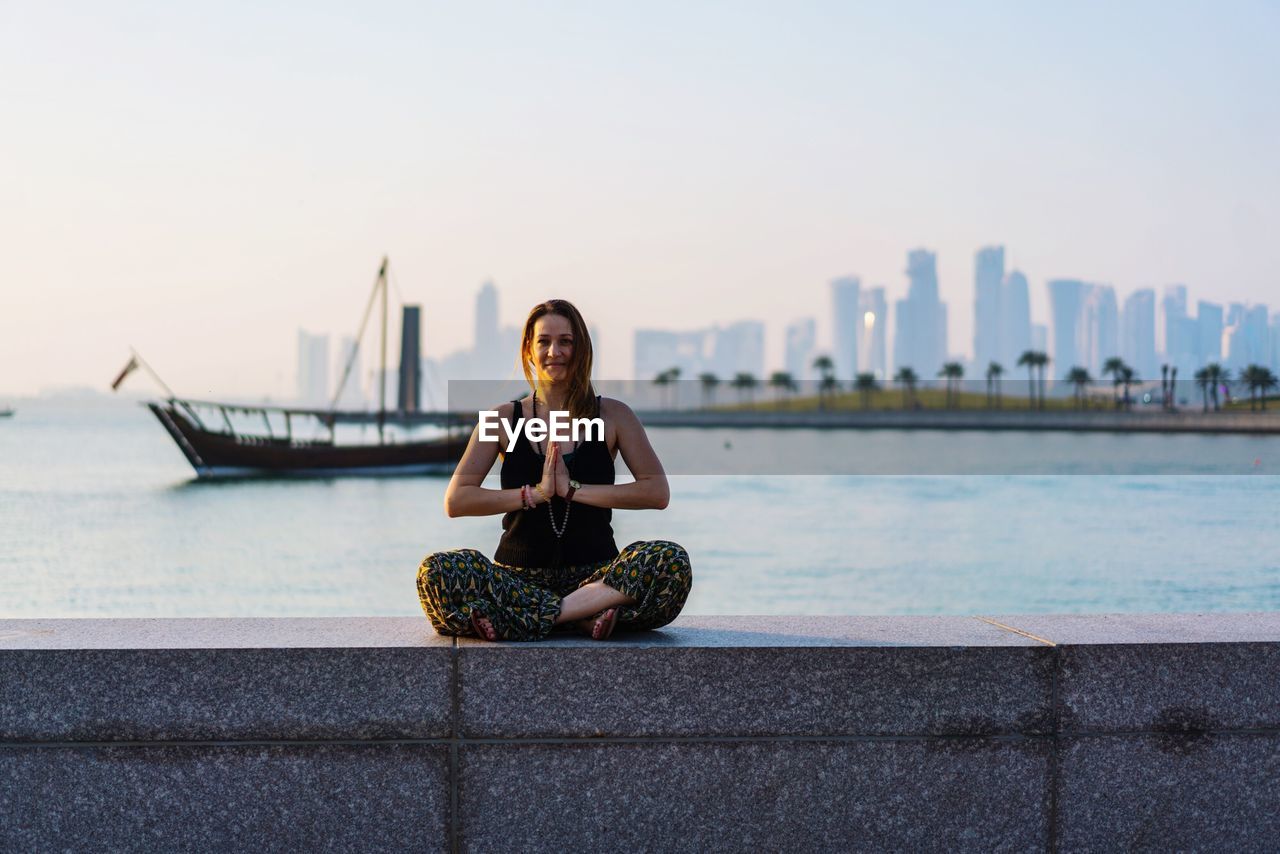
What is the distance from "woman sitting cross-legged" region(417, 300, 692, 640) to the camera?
142 inches

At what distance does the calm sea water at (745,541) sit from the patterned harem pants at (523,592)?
95.0 ft

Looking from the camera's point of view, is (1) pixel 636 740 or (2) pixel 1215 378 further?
(2) pixel 1215 378

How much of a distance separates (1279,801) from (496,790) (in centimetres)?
218

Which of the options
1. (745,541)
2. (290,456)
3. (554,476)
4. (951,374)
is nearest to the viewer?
(554,476)

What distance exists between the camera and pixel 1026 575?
43406 millimetres

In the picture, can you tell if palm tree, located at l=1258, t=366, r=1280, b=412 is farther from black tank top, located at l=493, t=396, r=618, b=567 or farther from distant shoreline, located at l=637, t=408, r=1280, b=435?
black tank top, located at l=493, t=396, r=618, b=567

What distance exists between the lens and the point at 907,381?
145000 mm

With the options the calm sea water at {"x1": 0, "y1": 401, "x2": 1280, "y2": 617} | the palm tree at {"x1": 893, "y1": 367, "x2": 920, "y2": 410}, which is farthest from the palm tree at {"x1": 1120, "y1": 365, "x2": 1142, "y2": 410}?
the calm sea water at {"x1": 0, "y1": 401, "x2": 1280, "y2": 617}

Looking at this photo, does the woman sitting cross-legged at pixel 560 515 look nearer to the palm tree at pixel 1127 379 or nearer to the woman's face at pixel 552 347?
the woman's face at pixel 552 347

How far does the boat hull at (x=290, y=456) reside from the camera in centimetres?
6562

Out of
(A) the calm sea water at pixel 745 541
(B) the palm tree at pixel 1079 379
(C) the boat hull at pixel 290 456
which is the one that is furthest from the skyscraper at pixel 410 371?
(B) the palm tree at pixel 1079 379

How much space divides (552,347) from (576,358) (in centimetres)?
8

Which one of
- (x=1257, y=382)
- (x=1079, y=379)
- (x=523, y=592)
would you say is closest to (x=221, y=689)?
(x=523, y=592)

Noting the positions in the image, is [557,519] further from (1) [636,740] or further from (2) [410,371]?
(2) [410,371]
